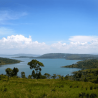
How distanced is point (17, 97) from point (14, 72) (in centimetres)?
5261

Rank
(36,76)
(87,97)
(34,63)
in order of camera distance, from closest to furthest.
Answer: (87,97)
(34,63)
(36,76)

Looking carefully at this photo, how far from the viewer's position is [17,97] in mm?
5051

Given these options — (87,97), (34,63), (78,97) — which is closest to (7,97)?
(78,97)

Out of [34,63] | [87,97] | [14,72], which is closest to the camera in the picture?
[87,97]

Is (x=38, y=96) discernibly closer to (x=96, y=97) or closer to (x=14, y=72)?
(x=96, y=97)

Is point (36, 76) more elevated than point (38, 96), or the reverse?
point (38, 96)

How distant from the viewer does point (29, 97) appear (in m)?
5.05

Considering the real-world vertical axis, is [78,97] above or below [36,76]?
above

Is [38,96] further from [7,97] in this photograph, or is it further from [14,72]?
[14,72]

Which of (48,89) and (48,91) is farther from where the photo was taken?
(48,89)

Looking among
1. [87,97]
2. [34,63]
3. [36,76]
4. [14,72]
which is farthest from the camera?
[14,72]

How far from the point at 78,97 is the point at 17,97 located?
9.32 feet

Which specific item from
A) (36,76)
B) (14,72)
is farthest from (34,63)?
(14,72)

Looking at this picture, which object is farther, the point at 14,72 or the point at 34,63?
the point at 14,72
